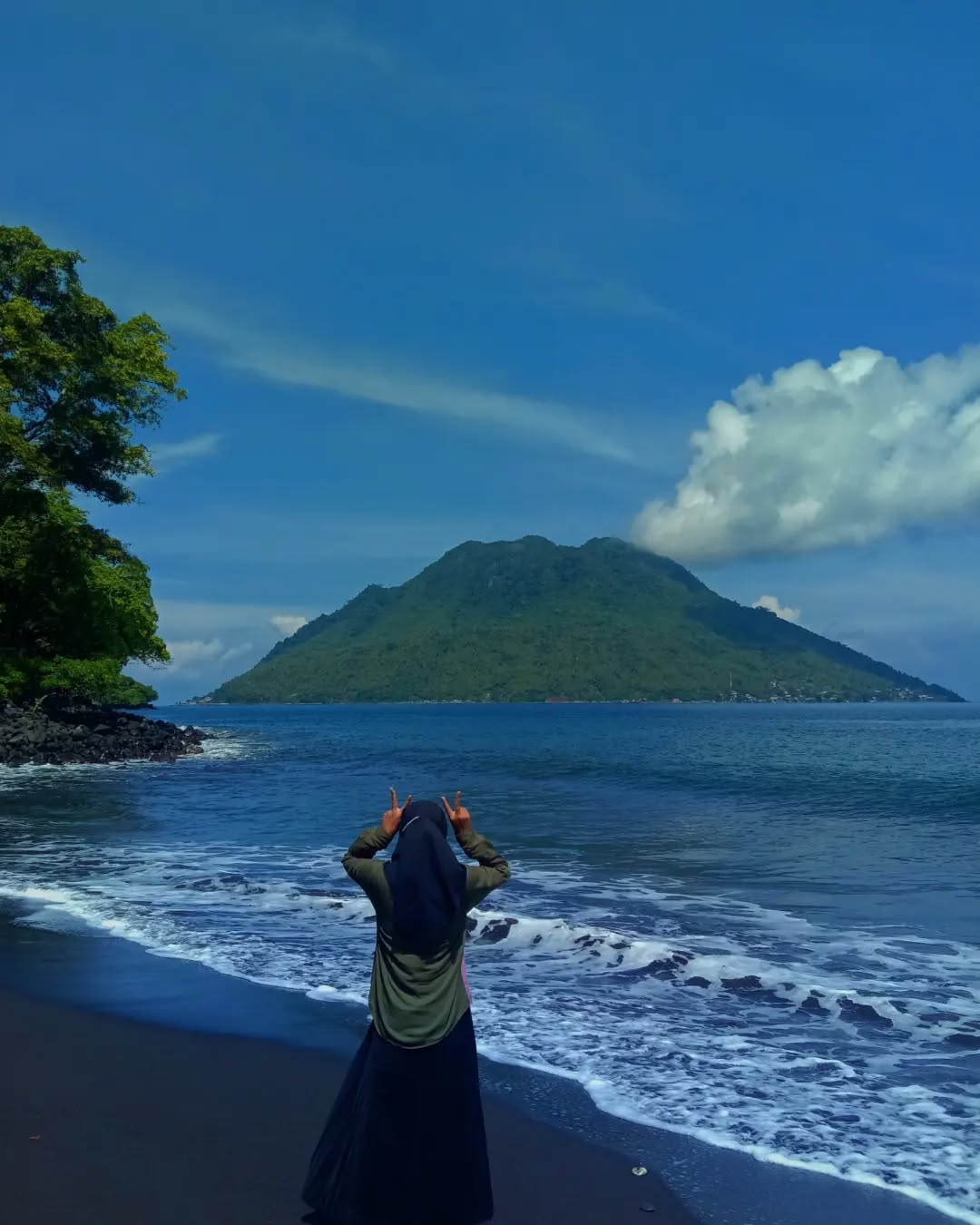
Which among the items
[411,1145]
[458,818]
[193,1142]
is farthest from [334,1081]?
[458,818]

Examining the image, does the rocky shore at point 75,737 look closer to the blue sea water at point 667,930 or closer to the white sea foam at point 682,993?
the blue sea water at point 667,930

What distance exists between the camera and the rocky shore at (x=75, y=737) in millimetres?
37281

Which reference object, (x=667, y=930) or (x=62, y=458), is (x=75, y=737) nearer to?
(x=62, y=458)

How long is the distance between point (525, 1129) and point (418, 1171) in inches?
67.1

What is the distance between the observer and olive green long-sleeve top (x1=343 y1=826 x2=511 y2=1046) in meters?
4.68

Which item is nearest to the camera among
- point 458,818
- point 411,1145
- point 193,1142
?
point 411,1145

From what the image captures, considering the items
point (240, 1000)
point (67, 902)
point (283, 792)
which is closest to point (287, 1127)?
point (240, 1000)

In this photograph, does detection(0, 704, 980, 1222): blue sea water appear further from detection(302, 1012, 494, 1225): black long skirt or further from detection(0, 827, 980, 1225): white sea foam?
detection(302, 1012, 494, 1225): black long skirt

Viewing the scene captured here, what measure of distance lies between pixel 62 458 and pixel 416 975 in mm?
39733

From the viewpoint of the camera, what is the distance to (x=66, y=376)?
37.2 meters

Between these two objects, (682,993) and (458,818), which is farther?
(682,993)

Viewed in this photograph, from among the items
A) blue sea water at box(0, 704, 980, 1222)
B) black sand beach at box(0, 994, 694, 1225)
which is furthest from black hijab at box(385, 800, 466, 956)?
blue sea water at box(0, 704, 980, 1222)

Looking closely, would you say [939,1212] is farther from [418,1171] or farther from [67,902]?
[67,902]

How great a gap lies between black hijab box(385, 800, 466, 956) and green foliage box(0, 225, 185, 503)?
3403cm
